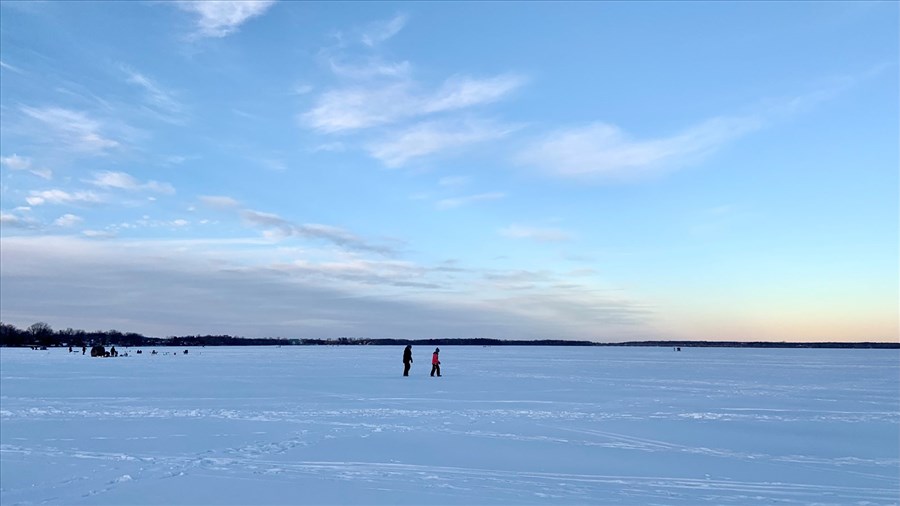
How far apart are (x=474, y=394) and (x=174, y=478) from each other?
34.5ft

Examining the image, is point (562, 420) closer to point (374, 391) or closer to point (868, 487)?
point (868, 487)

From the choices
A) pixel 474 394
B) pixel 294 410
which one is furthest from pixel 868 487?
pixel 474 394

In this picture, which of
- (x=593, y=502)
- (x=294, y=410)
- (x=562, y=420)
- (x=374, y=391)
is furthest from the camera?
(x=374, y=391)

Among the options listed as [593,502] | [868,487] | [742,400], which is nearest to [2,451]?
[593,502]

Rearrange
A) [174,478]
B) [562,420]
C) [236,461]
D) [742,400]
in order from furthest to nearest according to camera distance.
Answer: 1. [742,400]
2. [562,420]
3. [236,461]
4. [174,478]

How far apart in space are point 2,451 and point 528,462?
632 cm

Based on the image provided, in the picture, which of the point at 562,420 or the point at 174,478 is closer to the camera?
the point at 174,478

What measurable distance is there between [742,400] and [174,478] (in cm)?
1342

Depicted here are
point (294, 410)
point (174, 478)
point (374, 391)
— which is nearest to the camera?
point (174, 478)

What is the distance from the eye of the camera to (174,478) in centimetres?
668

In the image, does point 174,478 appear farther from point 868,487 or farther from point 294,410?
point 868,487

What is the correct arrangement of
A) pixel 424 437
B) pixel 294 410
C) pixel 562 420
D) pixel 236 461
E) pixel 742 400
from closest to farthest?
pixel 236 461
pixel 424 437
pixel 562 420
pixel 294 410
pixel 742 400

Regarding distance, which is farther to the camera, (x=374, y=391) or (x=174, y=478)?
(x=374, y=391)

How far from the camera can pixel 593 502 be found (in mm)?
6070
